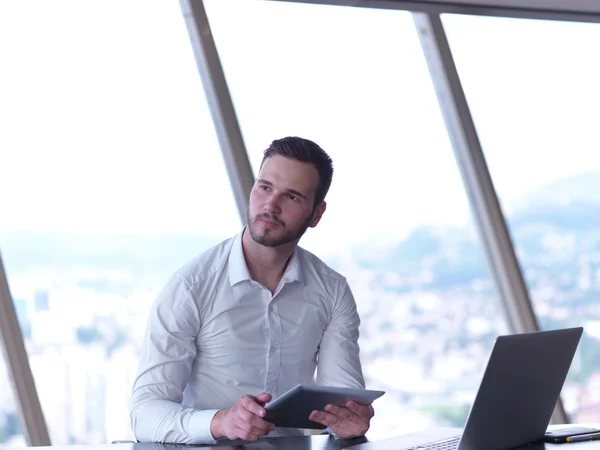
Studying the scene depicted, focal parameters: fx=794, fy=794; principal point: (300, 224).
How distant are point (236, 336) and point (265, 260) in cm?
23

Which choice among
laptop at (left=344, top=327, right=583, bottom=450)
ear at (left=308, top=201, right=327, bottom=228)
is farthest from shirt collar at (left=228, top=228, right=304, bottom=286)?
laptop at (left=344, top=327, right=583, bottom=450)

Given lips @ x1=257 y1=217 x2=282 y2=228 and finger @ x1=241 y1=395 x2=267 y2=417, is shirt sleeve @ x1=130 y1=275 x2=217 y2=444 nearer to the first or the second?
finger @ x1=241 y1=395 x2=267 y2=417

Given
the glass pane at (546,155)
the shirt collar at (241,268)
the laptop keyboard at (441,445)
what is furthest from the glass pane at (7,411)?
the glass pane at (546,155)

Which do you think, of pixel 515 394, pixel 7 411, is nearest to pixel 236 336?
pixel 515 394

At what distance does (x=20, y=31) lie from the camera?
3.13 meters

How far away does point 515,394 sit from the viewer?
1573 mm

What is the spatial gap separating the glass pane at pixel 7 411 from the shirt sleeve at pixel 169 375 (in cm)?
110

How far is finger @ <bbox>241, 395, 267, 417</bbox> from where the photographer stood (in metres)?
1.69

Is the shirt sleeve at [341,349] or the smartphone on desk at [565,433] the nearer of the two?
the smartphone on desk at [565,433]

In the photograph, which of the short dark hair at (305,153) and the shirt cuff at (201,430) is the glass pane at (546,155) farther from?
the shirt cuff at (201,430)

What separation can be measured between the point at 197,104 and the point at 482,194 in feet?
4.68

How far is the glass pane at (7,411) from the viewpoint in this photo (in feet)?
9.44

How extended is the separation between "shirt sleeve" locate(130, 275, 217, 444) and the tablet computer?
19cm

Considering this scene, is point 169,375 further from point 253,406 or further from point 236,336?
point 253,406
